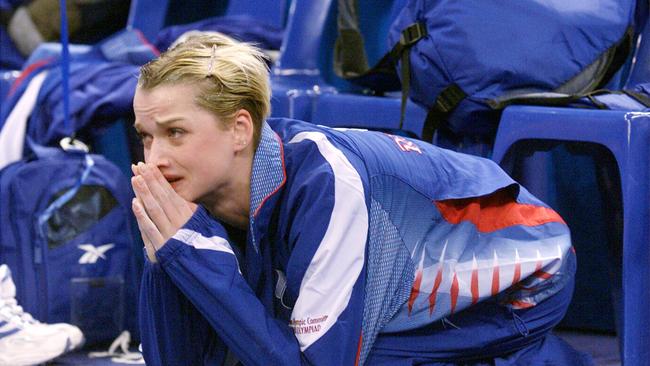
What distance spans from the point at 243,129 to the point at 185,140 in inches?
3.3

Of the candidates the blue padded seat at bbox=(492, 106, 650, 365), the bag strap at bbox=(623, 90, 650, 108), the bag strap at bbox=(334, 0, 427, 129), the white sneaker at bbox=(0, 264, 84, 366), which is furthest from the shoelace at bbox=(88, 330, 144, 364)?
the bag strap at bbox=(623, 90, 650, 108)

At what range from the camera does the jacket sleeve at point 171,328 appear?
1.57m

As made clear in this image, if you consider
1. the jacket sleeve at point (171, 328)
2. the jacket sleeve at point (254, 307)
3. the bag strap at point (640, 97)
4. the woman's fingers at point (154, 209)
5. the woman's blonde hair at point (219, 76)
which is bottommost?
the jacket sleeve at point (171, 328)

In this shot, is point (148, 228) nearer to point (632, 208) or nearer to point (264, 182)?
point (264, 182)

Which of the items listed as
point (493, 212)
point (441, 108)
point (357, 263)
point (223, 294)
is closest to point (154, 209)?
point (223, 294)

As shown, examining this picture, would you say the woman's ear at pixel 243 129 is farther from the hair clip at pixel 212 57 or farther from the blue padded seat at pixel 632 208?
the blue padded seat at pixel 632 208

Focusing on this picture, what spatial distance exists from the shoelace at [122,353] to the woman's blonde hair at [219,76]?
0.92 metres

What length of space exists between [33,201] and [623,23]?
51.4 inches

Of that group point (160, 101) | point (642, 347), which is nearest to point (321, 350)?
point (160, 101)

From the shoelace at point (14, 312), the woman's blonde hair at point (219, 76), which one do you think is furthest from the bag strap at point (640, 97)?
the shoelace at point (14, 312)

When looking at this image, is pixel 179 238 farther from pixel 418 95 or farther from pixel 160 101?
pixel 418 95

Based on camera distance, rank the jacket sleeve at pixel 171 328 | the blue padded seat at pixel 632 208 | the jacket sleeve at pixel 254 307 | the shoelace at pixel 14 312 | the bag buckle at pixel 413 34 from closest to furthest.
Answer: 1. the jacket sleeve at pixel 254 307
2. the jacket sleeve at pixel 171 328
3. the blue padded seat at pixel 632 208
4. the bag buckle at pixel 413 34
5. the shoelace at pixel 14 312

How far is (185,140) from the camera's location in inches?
57.6

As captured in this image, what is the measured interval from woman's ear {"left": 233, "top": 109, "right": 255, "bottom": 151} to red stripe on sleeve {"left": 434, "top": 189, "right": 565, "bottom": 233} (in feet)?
0.97
